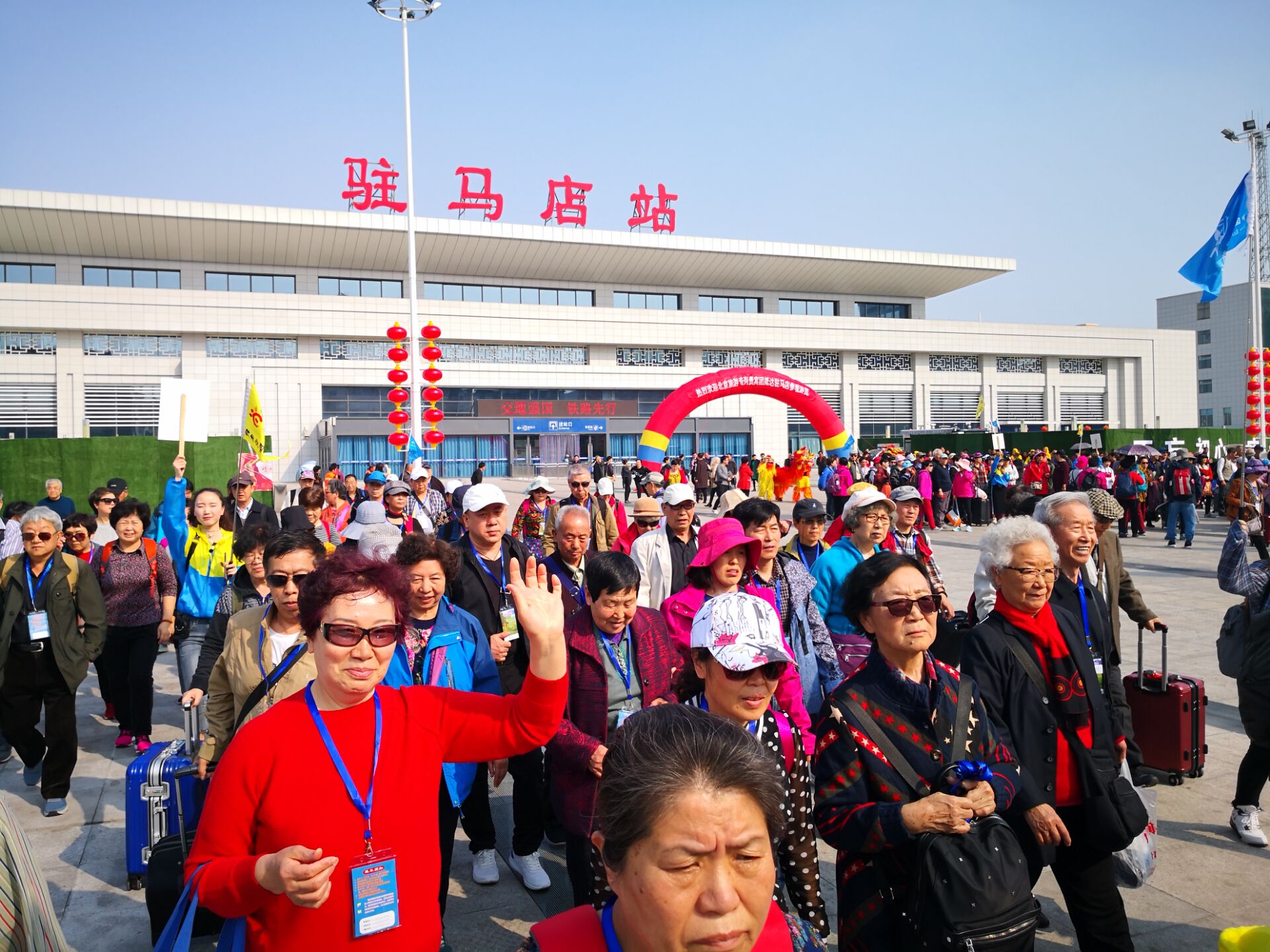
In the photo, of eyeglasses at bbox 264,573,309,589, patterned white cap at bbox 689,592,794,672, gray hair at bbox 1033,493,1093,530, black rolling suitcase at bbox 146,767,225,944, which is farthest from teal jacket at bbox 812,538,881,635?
black rolling suitcase at bbox 146,767,225,944

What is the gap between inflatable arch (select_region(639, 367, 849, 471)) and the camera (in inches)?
592

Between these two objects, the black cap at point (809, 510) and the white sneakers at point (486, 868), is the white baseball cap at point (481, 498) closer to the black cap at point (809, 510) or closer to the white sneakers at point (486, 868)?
the white sneakers at point (486, 868)

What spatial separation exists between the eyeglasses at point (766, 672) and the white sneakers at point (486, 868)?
245cm

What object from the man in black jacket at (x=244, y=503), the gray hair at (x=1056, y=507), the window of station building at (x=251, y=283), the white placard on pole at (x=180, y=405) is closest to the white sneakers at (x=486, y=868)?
the gray hair at (x=1056, y=507)

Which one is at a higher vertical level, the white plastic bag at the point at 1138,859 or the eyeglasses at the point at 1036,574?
the eyeglasses at the point at 1036,574

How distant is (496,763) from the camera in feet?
13.6

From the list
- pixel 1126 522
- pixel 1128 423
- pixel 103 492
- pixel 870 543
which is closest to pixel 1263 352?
pixel 1126 522

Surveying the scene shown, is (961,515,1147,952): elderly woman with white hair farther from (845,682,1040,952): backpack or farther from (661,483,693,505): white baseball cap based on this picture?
(661,483,693,505): white baseball cap

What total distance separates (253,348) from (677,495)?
39.4 metres

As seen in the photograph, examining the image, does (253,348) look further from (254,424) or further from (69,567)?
(69,567)

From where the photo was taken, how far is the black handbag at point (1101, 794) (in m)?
2.85

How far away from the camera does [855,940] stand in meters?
2.37

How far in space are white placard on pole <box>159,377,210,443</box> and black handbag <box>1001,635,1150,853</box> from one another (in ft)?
29.0

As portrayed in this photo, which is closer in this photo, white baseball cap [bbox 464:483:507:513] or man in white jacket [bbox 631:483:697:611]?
white baseball cap [bbox 464:483:507:513]
